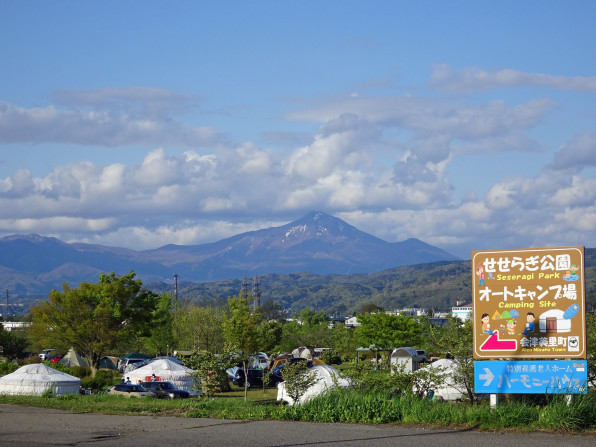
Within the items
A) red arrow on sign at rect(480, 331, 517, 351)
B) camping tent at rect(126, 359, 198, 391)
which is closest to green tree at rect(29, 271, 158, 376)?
camping tent at rect(126, 359, 198, 391)

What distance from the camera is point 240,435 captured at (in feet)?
49.8

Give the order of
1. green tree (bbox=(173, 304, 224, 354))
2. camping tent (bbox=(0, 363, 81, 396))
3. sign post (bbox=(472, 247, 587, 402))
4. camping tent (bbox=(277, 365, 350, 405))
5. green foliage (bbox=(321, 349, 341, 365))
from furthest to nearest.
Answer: green foliage (bbox=(321, 349, 341, 365)) → green tree (bbox=(173, 304, 224, 354)) → camping tent (bbox=(0, 363, 81, 396)) → camping tent (bbox=(277, 365, 350, 405)) → sign post (bbox=(472, 247, 587, 402))

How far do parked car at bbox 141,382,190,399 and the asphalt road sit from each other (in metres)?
14.1

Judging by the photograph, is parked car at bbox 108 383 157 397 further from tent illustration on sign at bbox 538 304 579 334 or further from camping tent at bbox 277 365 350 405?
tent illustration on sign at bbox 538 304 579 334

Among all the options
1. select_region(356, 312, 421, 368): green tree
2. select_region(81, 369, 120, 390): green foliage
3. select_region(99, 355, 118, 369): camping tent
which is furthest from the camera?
select_region(99, 355, 118, 369): camping tent

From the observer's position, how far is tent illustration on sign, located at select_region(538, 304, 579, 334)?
1641 cm

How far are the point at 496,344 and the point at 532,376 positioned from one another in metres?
1.04

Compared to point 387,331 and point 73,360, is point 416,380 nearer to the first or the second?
point 73,360

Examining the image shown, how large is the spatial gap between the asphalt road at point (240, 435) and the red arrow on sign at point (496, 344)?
8.05 ft

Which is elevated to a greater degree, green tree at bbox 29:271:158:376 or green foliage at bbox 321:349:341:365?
green tree at bbox 29:271:158:376

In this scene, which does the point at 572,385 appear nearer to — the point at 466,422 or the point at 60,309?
the point at 466,422

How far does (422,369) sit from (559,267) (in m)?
5.30

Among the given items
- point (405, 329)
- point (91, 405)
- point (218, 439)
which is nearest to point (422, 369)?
point (218, 439)

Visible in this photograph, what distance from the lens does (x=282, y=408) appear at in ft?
60.2
